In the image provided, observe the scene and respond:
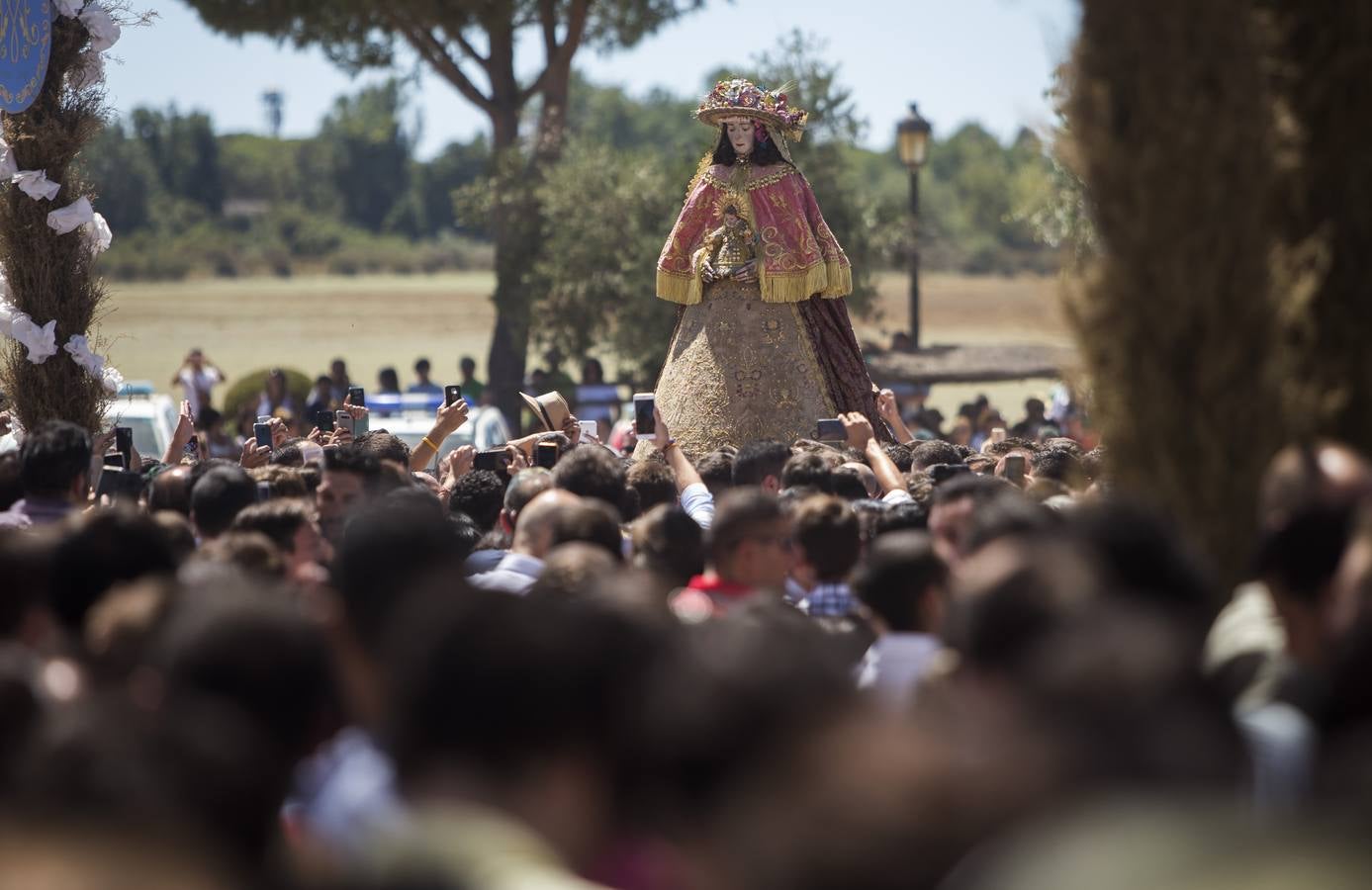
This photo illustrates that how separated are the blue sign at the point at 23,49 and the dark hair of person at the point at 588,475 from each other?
13.0ft

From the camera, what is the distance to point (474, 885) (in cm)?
216

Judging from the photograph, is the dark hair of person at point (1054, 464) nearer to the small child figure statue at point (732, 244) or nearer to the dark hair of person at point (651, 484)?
the dark hair of person at point (651, 484)

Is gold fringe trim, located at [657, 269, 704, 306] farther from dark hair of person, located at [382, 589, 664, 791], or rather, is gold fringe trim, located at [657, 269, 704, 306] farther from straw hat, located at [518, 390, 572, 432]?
dark hair of person, located at [382, 589, 664, 791]

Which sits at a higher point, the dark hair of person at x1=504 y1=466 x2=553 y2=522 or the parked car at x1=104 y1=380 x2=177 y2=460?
the dark hair of person at x1=504 y1=466 x2=553 y2=522

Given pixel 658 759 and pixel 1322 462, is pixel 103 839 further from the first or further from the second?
pixel 1322 462

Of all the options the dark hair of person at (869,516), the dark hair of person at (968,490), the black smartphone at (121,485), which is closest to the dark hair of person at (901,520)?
the dark hair of person at (869,516)

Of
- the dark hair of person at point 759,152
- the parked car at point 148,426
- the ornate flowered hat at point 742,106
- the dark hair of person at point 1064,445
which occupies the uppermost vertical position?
the ornate flowered hat at point 742,106

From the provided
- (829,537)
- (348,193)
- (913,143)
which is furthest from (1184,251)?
(348,193)

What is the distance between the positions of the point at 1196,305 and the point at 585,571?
1.61m

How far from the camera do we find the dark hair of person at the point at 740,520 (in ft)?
16.2

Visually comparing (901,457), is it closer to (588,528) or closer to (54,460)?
(588,528)

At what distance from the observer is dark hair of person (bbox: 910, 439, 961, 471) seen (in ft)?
26.0

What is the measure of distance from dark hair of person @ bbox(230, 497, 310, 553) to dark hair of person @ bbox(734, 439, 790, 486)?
238 centimetres

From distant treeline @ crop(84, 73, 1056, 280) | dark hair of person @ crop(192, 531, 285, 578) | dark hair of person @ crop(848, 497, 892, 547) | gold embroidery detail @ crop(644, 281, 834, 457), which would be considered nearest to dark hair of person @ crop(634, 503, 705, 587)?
dark hair of person @ crop(848, 497, 892, 547)
